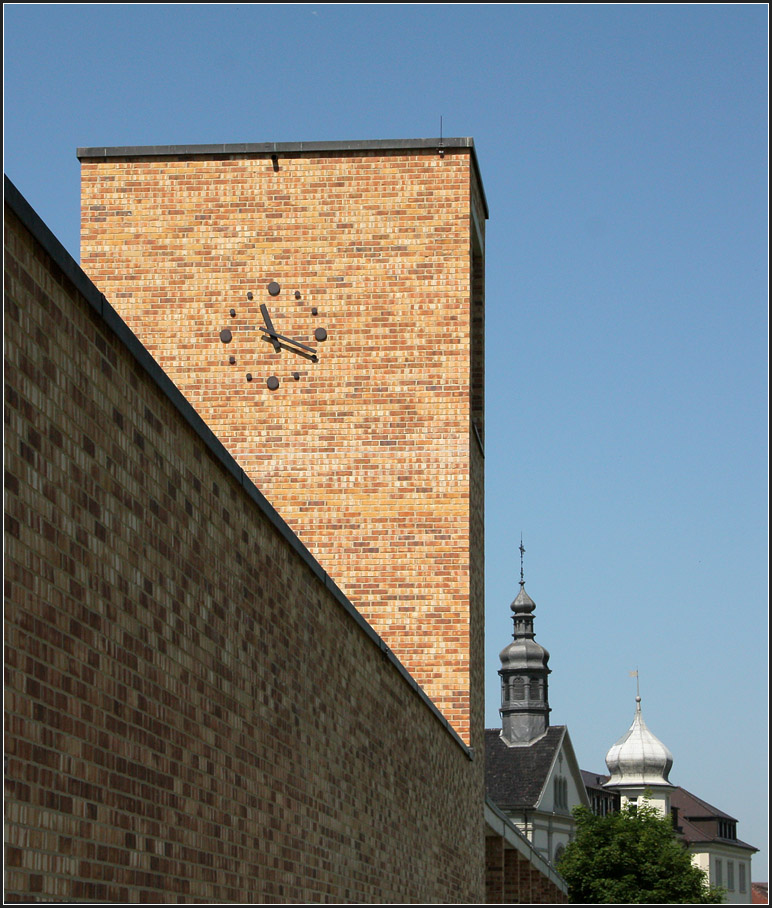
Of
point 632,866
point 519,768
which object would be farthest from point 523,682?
point 632,866

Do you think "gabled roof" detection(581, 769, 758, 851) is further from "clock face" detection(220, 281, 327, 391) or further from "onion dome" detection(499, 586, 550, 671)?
"clock face" detection(220, 281, 327, 391)

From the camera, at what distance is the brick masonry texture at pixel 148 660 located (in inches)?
164

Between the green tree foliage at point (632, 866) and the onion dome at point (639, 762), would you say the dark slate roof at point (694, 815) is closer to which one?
the onion dome at point (639, 762)

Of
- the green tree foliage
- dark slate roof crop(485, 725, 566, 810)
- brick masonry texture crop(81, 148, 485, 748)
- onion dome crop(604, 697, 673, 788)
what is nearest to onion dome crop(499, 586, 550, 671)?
dark slate roof crop(485, 725, 566, 810)

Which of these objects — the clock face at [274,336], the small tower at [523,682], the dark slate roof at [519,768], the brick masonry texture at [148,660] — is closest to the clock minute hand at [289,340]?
the clock face at [274,336]

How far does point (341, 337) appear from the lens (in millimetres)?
17547

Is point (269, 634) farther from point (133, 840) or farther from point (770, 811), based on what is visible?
point (770, 811)

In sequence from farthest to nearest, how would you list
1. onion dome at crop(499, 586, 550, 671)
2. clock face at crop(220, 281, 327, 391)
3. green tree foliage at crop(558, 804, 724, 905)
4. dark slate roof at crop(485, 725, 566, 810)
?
1. onion dome at crop(499, 586, 550, 671)
2. dark slate roof at crop(485, 725, 566, 810)
3. green tree foliage at crop(558, 804, 724, 905)
4. clock face at crop(220, 281, 327, 391)

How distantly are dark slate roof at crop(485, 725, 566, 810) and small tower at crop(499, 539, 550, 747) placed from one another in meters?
1.61

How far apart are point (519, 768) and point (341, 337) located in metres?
77.5

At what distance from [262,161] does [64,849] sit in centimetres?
1428

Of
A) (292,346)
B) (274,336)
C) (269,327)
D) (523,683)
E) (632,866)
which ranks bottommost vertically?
(632,866)

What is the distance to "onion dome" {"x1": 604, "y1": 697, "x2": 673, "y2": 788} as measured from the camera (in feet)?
382

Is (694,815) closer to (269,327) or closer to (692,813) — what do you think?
(692,813)
